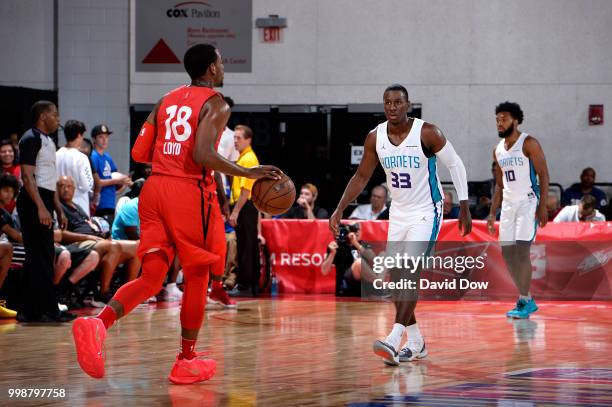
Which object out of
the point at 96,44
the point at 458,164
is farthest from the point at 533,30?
the point at 458,164

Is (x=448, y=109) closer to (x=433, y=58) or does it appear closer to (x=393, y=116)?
(x=433, y=58)

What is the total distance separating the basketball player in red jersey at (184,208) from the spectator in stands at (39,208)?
295 centimetres

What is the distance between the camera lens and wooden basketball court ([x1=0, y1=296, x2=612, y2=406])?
508cm

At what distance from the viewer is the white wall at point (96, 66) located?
15.9 metres

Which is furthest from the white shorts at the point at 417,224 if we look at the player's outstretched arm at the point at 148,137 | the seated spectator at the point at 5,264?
the seated spectator at the point at 5,264

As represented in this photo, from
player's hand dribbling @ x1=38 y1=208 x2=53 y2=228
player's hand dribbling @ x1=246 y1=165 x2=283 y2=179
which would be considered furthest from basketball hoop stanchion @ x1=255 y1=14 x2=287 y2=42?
player's hand dribbling @ x1=246 y1=165 x2=283 y2=179

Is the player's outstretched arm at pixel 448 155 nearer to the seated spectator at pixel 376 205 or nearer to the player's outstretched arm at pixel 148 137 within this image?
the player's outstretched arm at pixel 148 137

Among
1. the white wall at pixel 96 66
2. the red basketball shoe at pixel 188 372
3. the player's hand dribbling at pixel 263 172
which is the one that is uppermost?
the white wall at pixel 96 66

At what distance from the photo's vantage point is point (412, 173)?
259 inches

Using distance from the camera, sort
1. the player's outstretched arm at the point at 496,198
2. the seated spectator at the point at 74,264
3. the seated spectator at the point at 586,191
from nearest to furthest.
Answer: the seated spectator at the point at 74,264 → the player's outstretched arm at the point at 496,198 → the seated spectator at the point at 586,191

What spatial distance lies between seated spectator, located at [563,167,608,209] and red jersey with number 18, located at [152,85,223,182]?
9.78 meters

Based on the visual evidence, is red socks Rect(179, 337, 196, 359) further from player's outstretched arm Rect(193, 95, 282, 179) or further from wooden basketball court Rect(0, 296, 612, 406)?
player's outstretched arm Rect(193, 95, 282, 179)

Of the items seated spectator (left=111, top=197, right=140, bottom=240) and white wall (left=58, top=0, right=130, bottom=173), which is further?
white wall (left=58, top=0, right=130, bottom=173)

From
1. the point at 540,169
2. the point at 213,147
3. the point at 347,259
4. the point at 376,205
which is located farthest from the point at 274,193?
the point at 376,205
